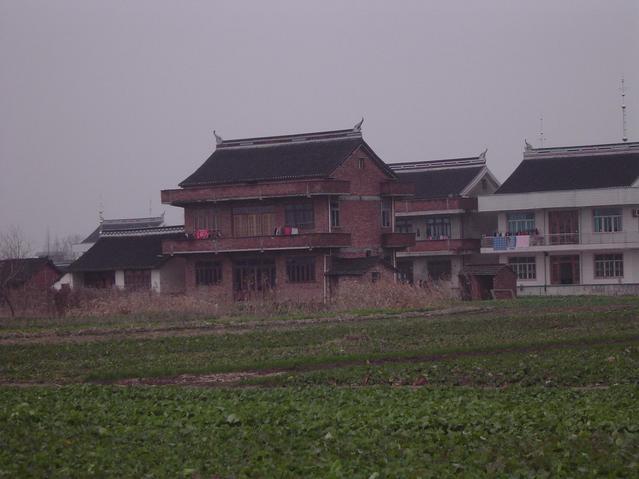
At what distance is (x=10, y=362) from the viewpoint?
75.8ft

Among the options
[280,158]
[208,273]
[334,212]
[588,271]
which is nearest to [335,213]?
[334,212]

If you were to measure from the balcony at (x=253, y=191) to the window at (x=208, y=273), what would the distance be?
3228 millimetres

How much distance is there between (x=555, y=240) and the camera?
183 feet

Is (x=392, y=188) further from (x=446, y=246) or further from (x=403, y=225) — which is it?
(x=403, y=225)

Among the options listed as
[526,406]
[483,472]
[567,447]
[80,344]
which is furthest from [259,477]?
[80,344]

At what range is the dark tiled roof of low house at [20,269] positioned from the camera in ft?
159

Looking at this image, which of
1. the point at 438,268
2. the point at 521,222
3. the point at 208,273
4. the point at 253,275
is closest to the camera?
the point at 253,275

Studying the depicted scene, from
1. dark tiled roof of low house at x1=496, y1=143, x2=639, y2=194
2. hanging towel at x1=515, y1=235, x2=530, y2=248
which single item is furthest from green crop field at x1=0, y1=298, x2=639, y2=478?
dark tiled roof of low house at x1=496, y1=143, x2=639, y2=194

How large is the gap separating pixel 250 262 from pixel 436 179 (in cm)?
1788

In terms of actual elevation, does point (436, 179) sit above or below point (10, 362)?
above

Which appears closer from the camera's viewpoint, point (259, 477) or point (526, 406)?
point (259, 477)

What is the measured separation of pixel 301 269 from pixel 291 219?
2605 millimetres

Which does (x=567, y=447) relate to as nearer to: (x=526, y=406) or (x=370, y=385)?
(x=526, y=406)

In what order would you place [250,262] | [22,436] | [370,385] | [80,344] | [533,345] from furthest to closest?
[250,262] < [80,344] < [533,345] < [370,385] < [22,436]
